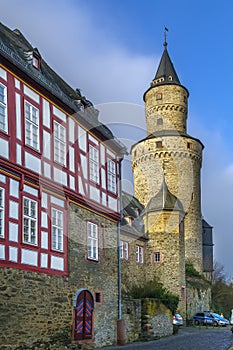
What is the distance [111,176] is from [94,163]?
1.84m

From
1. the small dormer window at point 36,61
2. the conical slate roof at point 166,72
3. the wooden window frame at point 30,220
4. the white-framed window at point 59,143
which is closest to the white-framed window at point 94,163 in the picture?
the white-framed window at point 59,143

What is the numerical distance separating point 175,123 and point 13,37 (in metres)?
35.7

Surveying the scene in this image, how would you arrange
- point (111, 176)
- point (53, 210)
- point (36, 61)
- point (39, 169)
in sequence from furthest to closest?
1. point (111, 176)
2. point (36, 61)
3. point (53, 210)
4. point (39, 169)

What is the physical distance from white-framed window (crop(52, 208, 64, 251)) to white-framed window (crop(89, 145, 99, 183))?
3.16 metres

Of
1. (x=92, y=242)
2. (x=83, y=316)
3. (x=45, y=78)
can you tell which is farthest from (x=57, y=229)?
(x=45, y=78)

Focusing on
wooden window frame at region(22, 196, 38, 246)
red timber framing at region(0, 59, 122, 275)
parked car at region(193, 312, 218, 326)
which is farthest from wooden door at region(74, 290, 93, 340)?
parked car at region(193, 312, 218, 326)

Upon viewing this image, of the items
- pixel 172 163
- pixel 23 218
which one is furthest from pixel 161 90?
pixel 23 218

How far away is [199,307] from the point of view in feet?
145

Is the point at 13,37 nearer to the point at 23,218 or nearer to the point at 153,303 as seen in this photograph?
the point at 23,218

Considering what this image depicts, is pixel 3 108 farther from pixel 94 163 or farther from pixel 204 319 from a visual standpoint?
pixel 204 319

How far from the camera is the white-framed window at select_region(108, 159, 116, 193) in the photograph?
22531 millimetres

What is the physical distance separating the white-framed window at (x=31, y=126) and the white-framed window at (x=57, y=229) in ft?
7.50

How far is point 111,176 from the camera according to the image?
22750 millimetres

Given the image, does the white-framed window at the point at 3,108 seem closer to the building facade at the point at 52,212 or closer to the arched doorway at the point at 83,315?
the building facade at the point at 52,212
